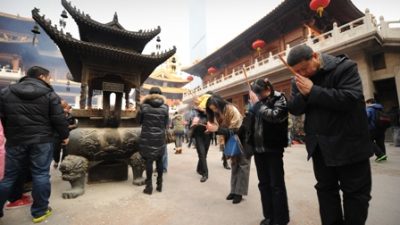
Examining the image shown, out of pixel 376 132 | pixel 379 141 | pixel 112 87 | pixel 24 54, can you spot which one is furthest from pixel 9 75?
pixel 379 141

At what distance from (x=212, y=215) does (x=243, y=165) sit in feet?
2.68

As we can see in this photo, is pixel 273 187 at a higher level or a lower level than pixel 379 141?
lower

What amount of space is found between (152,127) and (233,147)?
140 centimetres

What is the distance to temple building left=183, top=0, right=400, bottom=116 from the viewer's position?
876cm

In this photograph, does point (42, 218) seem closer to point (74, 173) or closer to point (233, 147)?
point (74, 173)

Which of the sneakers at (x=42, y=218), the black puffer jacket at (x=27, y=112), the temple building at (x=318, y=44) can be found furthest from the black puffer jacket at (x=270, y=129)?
the temple building at (x=318, y=44)

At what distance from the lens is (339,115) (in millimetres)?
1403

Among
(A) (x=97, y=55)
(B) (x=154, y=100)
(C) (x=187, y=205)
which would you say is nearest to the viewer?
(C) (x=187, y=205)

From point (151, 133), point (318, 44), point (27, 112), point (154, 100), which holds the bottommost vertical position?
point (151, 133)

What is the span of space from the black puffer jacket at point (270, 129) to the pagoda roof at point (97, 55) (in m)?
3.55

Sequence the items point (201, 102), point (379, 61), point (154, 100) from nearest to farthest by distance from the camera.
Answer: point (154, 100) → point (201, 102) → point (379, 61)

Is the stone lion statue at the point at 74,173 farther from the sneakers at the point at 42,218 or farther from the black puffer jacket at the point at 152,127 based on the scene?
the black puffer jacket at the point at 152,127

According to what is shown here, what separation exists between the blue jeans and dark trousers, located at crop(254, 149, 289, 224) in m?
2.65

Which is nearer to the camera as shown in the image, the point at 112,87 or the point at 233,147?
the point at 233,147
